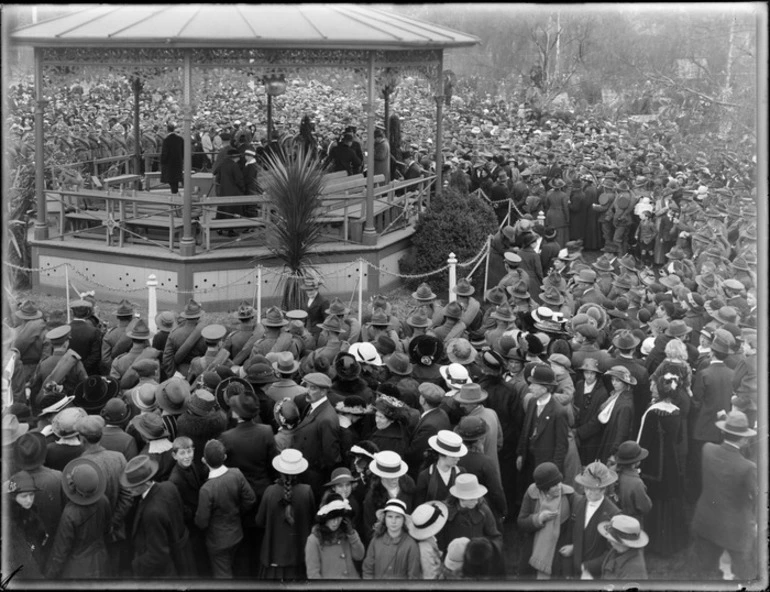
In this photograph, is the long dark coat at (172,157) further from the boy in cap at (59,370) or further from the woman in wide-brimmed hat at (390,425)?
the woman in wide-brimmed hat at (390,425)

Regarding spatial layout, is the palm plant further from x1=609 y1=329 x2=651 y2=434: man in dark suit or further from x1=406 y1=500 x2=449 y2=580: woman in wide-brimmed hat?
x1=406 y1=500 x2=449 y2=580: woman in wide-brimmed hat

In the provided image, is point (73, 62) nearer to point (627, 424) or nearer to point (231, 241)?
point (231, 241)

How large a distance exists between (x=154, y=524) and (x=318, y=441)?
152 centimetres

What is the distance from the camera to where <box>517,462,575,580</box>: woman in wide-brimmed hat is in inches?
301

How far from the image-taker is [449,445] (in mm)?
7832

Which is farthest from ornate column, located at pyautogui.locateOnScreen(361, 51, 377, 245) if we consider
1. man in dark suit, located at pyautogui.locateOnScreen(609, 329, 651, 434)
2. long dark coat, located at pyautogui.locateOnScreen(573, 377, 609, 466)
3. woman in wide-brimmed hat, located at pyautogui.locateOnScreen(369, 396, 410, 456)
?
woman in wide-brimmed hat, located at pyautogui.locateOnScreen(369, 396, 410, 456)

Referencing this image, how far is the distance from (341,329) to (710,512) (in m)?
4.48

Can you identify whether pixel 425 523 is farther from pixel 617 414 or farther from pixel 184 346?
pixel 184 346

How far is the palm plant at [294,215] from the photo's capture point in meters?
15.0

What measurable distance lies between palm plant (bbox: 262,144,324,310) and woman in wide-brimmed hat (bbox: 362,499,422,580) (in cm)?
815

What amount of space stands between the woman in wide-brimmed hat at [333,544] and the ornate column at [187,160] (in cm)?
922

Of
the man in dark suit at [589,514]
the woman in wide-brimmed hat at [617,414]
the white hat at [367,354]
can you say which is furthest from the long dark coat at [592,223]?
the man in dark suit at [589,514]

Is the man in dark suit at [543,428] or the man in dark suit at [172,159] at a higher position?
the man in dark suit at [172,159]

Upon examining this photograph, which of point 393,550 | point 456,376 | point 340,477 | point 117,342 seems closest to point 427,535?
point 393,550
